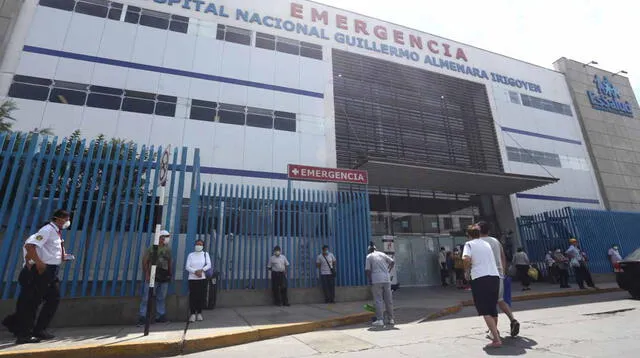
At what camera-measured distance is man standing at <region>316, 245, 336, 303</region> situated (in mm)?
9305

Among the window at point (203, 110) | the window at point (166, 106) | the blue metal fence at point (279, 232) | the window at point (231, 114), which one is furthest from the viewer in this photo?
the window at point (231, 114)

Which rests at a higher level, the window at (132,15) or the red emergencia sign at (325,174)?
the window at (132,15)

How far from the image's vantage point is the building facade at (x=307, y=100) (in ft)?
41.4

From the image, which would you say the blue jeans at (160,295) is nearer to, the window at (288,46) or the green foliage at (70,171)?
the green foliage at (70,171)

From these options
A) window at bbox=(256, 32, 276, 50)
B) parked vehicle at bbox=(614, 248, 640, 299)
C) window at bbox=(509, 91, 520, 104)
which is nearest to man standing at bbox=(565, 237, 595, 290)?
parked vehicle at bbox=(614, 248, 640, 299)

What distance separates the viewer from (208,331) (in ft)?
17.7

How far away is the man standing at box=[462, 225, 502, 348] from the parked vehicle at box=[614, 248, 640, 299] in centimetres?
690

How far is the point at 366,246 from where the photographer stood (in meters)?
10.3

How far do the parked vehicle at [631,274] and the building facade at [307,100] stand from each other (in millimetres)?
5603

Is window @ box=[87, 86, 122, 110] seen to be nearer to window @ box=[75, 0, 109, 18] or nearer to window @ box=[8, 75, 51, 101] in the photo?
window @ box=[8, 75, 51, 101]

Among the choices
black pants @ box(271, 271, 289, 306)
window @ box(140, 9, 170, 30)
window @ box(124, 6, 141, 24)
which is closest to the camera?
black pants @ box(271, 271, 289, 306)

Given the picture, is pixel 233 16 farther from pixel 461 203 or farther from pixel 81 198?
pixel 461 203

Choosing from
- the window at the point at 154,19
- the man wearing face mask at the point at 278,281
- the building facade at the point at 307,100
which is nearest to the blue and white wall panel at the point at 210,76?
the building facade at the point at 307,100

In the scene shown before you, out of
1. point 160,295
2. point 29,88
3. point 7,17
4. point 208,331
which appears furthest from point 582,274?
point 7,17
